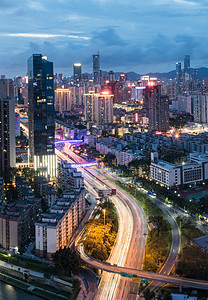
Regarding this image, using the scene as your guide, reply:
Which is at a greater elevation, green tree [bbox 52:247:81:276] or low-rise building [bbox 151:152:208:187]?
low-rise building [bbox 151:152:208:187]

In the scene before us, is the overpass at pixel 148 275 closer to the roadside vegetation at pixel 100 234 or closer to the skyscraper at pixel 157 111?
the roadside vegetation at pixel 100 234

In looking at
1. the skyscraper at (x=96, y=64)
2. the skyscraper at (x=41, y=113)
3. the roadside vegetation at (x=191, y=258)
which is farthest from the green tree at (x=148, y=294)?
the skyscraper at (x=96, y=64)

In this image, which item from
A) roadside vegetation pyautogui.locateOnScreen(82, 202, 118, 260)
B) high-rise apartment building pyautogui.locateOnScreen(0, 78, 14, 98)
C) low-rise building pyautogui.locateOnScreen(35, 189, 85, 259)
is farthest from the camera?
high-rise apartment building pyautogui.locateOnScreen(0, 78, 14, 98)

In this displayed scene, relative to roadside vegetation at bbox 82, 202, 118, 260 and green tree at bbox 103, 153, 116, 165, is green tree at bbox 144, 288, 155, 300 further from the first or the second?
green tree at bbox 103, 153, 116, 165

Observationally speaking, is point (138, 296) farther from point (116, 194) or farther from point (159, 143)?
point (159, 143)

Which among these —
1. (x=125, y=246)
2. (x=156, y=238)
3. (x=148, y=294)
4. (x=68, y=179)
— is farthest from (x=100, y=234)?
(x=68, y=179)

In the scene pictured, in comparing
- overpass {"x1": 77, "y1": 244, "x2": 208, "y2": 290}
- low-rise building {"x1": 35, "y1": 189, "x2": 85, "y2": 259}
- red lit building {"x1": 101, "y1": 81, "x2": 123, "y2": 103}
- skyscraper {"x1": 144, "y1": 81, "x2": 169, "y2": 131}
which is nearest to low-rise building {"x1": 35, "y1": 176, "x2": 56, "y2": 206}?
low-rise building {"x1": 35, "y1": 189, "x2": 85, "y2": 259}

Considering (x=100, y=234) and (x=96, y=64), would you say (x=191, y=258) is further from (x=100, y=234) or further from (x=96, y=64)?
(x=96, y=64)
